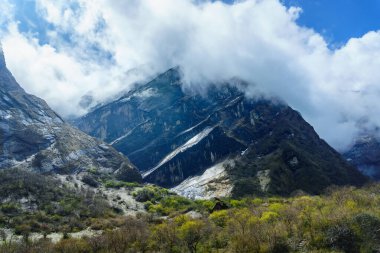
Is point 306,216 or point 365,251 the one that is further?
point 306,216

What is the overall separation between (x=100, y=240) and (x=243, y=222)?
40500 mm

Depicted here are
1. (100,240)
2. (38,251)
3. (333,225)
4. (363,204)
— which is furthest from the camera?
(363,204)

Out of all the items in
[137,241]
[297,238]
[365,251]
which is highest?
[137,241]

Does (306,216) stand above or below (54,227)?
below

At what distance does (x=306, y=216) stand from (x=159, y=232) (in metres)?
40.3

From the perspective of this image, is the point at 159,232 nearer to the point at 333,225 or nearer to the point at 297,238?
the point at 297,238

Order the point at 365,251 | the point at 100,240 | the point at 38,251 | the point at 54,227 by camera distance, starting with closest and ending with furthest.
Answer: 1. the point at 365,251
2. the point at 38,251
3. the point at 100,240
4. the point at 54,227

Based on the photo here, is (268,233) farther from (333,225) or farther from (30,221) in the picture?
(30,221)

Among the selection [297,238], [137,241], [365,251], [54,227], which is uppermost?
[54,227]

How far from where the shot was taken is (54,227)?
7318 inches

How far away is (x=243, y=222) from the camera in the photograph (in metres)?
125

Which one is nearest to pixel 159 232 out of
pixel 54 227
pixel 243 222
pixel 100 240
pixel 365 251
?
pixel 100 240

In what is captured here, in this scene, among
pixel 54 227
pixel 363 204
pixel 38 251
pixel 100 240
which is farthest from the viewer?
pixel 54 227

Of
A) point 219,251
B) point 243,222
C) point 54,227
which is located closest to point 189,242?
point 219,251
